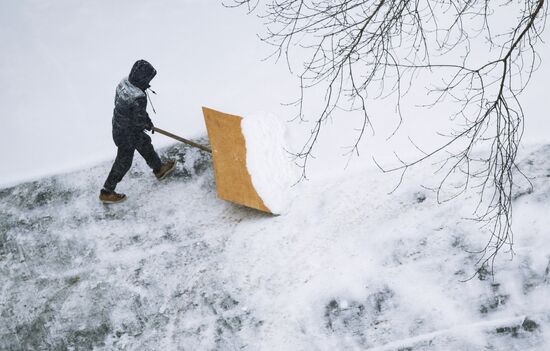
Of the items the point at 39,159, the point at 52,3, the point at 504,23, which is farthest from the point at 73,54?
the point at 504,23

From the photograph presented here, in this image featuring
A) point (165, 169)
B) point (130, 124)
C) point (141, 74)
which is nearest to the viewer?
point (141, 74)

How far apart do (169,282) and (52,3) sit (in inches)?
168

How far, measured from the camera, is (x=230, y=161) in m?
4.66

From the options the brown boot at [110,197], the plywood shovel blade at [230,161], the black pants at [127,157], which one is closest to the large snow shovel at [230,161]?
the plywood shovel blade at [230,161]

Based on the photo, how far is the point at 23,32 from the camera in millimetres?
6535

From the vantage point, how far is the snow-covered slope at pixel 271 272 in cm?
387

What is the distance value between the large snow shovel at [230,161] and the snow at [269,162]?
0.17ft

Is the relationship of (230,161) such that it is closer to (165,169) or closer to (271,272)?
(165,169)

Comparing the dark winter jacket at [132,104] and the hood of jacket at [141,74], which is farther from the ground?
the hood of jacket at [141,74]

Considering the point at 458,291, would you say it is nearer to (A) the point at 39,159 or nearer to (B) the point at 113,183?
(B) the point at 113,183

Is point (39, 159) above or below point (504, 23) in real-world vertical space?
below

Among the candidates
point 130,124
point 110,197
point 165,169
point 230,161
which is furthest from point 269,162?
point 110,197

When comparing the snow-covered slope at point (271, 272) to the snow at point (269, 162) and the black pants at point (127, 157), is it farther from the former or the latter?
the black pants at point (127, 157)

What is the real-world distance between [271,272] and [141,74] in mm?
1979
